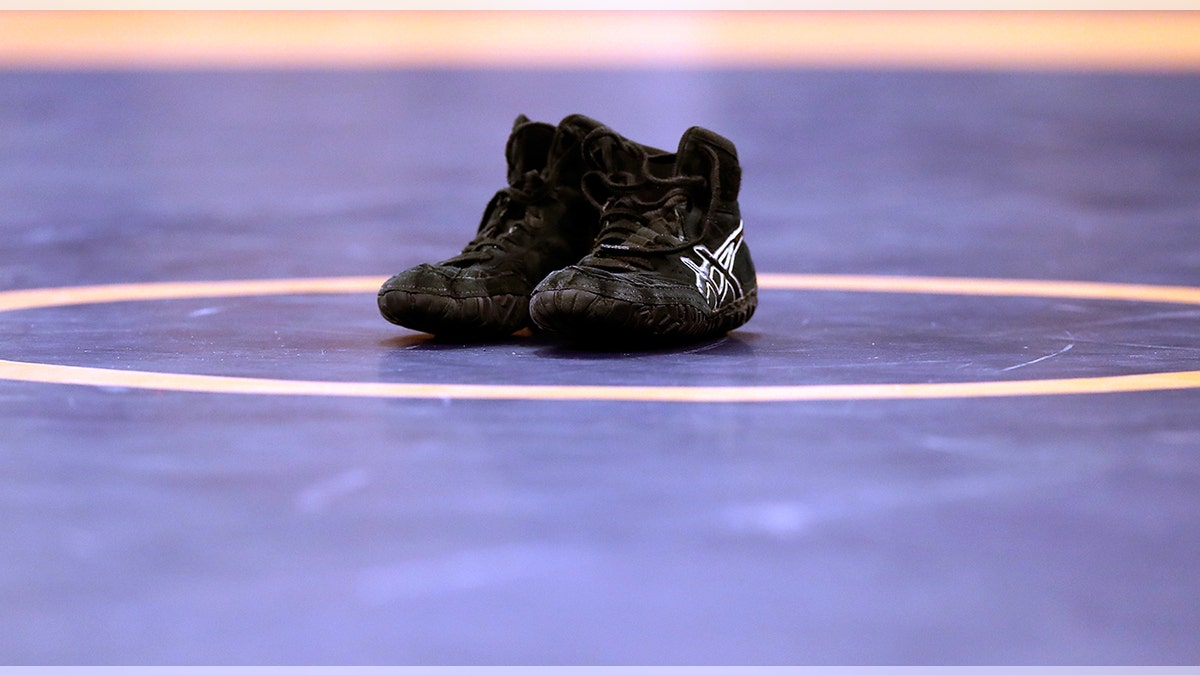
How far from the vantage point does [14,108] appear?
261 inches

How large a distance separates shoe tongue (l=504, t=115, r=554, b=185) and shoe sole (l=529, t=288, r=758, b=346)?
412 mm

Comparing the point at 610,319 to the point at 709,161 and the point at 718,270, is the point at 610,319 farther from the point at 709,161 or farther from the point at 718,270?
the point at 709,161

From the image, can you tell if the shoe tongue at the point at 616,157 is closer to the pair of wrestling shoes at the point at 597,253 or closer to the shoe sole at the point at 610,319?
the pair of wrestling shoes at the point at 597,253

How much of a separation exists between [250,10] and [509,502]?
35.2ft

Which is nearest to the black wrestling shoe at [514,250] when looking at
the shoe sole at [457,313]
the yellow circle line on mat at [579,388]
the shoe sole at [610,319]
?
the shoe sole at [457,313]

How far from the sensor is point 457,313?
7.90ft

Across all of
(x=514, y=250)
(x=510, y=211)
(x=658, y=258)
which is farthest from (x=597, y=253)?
(x=510, y=211)

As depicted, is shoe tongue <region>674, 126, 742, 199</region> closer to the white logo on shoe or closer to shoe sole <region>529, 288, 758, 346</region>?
the white logo on shoe

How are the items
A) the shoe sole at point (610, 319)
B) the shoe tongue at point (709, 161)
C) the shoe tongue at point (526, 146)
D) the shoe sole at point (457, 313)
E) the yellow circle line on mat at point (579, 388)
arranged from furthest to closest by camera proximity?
the shoe tongue at point (526, 146) → the shoe tongue at point (709, 161) → the shoe sole at point (457, 313) → the shoe sole at point (610, 319) → the yellow circle line on mat at point (579, 388)

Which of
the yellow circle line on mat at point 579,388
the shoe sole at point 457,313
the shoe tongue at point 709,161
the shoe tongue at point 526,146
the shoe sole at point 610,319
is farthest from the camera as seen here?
the shoe tongue at point 526,146

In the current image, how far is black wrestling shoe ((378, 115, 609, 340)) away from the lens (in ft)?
7.86

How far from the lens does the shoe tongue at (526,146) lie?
105 inches

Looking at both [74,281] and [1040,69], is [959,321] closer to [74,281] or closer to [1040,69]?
[74,281]

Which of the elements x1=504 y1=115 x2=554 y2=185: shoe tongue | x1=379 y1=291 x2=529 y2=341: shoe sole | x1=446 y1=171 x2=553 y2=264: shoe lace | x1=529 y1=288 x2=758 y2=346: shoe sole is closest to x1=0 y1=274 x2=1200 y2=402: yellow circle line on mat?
x1=529 y1=288 x2=758 y2=346: shoe sole
